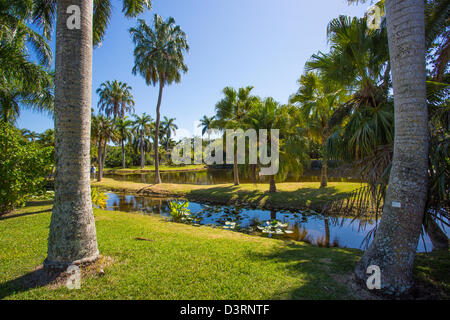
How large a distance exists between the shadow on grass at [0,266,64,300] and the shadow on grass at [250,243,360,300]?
3.72m

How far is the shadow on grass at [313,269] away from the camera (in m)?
3.24

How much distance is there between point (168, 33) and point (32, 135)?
3141 cm

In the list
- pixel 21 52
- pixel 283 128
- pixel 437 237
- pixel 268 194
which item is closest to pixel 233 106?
pixel 283 128

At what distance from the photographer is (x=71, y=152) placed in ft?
12.2

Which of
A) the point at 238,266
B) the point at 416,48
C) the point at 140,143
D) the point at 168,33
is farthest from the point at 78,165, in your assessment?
the point at 140,143

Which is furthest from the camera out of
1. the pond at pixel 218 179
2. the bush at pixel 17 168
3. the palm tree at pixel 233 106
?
the pond at pixel 218 179

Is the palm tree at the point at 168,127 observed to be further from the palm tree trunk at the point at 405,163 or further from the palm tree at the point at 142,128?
the palm tree trunk at the point at 405,163

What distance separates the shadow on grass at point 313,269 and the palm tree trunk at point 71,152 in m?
3.55

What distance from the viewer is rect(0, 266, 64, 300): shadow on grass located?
3.32 meters

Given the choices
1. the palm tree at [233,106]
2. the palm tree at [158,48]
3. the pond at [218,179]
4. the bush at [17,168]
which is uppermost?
the palm tree at [158,48]

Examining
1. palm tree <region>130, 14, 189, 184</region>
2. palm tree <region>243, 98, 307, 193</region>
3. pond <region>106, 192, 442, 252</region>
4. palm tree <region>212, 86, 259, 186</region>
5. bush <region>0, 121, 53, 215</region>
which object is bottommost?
pond <region>106, 192, 442, 252</region>

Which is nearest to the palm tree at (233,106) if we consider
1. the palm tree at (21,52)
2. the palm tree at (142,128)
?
the palm tree at (21,52)

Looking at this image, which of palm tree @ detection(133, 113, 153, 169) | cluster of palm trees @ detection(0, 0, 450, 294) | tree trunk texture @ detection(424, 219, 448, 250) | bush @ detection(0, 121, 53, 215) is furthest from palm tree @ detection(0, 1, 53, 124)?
palm tree @ detection(133, 113, 153, 169)

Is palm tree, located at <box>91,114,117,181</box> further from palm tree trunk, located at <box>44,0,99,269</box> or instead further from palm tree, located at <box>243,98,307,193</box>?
palm tree trunk, located at <box>44,0,99,269</box>
